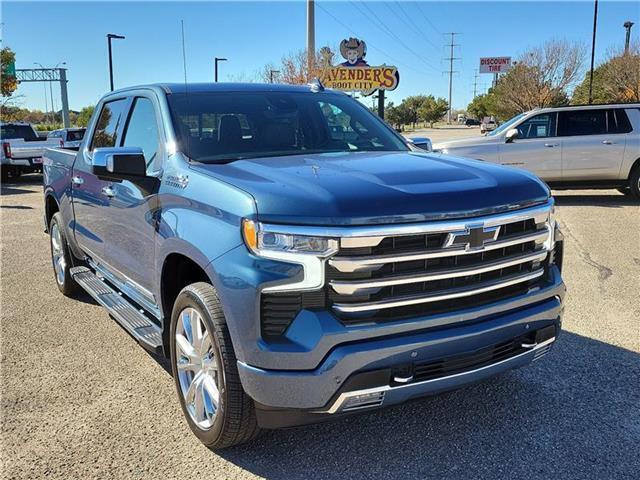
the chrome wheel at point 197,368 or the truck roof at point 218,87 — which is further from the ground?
the truck roof at point 218,87

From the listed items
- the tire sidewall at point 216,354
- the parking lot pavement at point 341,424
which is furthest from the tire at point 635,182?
the tire sidewall at point 216,354

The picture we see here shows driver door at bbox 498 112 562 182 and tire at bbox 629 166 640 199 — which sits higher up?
driver door at bbox 498 112 562 182

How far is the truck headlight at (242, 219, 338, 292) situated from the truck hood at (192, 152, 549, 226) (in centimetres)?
6

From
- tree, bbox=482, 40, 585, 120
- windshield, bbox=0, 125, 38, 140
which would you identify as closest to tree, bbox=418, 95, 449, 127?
→ tree, bbox=482, 40, 585, 120

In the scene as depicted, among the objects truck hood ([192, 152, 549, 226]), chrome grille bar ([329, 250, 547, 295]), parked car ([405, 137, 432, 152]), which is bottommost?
chrome grille bar ([329, 250, 547, 295])

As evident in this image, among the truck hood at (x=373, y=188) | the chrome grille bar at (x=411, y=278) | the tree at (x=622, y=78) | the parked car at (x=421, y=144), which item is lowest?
the chrome grille bar at (x=411, y=278)

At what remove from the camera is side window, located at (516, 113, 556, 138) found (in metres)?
12.0

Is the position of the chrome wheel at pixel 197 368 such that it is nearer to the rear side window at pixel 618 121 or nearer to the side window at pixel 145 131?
the side window at pixel 145 131

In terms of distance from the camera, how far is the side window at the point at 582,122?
38.8ft

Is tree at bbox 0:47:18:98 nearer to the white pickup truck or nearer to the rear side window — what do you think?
the white pickup truck

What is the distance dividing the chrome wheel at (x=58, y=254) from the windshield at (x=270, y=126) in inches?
111

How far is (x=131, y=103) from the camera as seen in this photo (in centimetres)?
446

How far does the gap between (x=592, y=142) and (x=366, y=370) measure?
10.8 m

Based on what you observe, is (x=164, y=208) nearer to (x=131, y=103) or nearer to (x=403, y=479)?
(x=131, y=103)
